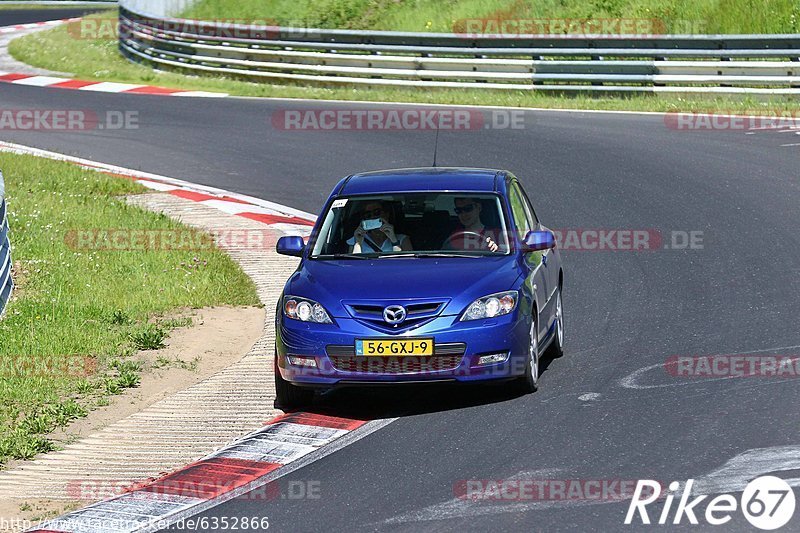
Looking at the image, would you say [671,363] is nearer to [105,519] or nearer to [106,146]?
[105,519]

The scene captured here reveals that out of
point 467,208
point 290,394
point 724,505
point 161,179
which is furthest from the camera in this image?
point 161,179

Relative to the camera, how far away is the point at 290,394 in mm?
9477

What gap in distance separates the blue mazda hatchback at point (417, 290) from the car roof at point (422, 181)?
1 cm

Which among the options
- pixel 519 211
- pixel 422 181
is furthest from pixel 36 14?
pixel 519 211

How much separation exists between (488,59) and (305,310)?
1674cm

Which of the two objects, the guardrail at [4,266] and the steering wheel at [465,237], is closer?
the steering wheel at [465,237]

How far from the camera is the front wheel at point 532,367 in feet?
30.6

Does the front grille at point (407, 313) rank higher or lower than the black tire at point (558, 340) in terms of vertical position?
higher

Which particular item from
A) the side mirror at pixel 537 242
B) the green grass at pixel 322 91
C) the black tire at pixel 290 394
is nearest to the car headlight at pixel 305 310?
the black tire at pixel 290 394

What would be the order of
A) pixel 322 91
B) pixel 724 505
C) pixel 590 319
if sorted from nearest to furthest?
pixel 724 505 → pixel 590 319 → pixel 322 91

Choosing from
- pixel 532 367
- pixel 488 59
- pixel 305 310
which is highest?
pixel 488 59

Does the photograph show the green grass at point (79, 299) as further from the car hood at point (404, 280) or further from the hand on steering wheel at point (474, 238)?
the hand on steering wheel at point (474, 238)

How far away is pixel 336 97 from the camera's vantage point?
25.9 m

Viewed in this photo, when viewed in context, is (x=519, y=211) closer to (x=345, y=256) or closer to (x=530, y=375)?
(x=345, y=256)
